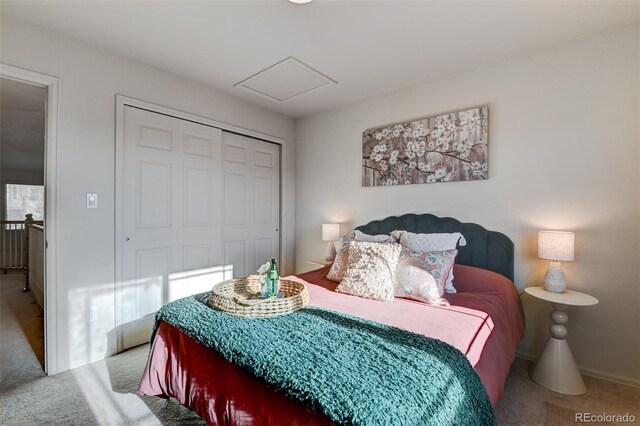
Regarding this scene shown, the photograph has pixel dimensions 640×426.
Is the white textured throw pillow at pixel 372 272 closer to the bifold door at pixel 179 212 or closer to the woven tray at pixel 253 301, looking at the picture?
the woven tray at pixel 253 301

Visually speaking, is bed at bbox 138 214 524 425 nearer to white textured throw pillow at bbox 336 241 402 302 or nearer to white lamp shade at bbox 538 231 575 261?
white textured throw pillow at bbox 336 241 402 302

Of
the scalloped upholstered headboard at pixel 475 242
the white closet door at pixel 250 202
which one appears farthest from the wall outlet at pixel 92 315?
the scalloped upholstered headboard at pixel 475 242

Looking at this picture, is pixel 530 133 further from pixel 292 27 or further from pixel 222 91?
pixel 222 91

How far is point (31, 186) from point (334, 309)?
842cm

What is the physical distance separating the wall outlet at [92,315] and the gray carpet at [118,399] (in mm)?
339

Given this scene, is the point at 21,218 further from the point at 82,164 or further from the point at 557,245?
the point at 557,245

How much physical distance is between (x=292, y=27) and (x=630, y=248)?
9.19ft

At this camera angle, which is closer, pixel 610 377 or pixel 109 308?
pixel 610 377

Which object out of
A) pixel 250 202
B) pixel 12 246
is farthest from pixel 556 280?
pixel 12 246

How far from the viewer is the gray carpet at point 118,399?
165 cm

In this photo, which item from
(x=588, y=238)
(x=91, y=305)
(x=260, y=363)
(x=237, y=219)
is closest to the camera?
(x=260, y=363)

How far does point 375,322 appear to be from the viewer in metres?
1.47

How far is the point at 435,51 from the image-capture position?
7.67ft

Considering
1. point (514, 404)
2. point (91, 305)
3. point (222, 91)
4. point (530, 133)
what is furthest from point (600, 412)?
point (222, 91)
